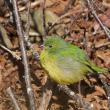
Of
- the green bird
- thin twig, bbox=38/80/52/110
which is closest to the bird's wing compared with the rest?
the green bird

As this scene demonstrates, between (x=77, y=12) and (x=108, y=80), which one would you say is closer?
(x=108, y=80)

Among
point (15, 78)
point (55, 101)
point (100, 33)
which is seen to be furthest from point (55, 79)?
point (100, 33)

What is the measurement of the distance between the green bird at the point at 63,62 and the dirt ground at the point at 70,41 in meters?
0.39

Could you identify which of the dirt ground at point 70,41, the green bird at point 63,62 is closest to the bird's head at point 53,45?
the green bird at point 63,62

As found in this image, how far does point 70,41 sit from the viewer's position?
6.43 meters

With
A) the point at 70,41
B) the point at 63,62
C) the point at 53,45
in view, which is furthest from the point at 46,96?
the point at 70,41

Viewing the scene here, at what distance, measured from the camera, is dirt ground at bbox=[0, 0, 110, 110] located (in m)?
5.80

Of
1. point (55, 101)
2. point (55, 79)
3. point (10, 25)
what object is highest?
point (10, 25)

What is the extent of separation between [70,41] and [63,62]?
4.84 ft

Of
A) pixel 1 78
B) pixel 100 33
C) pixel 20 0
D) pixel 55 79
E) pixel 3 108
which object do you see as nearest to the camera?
pixel 55 79

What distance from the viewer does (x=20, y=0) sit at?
7035 mm

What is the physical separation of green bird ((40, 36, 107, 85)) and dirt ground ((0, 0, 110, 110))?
39cm

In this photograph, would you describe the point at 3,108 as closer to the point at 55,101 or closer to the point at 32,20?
the point at 55,101

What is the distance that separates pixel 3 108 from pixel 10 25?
149cm
